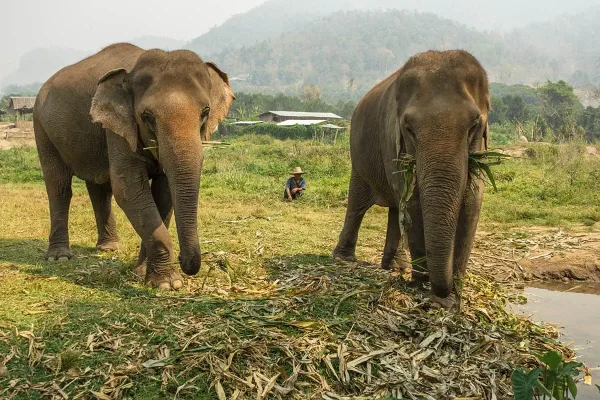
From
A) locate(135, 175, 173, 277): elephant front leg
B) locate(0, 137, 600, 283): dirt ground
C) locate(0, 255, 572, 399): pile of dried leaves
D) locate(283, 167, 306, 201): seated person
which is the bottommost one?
locate(283, 167, 306, 201): seated person

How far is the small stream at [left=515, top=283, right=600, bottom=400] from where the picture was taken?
579 centimetres

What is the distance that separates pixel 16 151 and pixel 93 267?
2370cm

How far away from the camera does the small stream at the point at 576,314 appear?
5789mm

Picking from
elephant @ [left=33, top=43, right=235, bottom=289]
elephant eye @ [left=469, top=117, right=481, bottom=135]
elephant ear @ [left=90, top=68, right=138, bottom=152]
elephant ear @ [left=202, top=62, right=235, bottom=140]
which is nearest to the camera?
elephant eye @ [left=469, top=117, right=481, bottom=135]

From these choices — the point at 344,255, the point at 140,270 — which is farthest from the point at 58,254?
the point at 344,255

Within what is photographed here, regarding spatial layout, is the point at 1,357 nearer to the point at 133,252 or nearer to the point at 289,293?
the point at 289,293

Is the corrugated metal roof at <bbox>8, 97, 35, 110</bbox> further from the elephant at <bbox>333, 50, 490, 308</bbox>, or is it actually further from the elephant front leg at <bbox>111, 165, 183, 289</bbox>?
the elephant at <bbox>333, 50, 490, 308</bbox>

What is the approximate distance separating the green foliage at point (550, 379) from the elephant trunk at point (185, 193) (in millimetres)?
3138

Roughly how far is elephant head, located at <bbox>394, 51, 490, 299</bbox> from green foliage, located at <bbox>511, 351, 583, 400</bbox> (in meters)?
1.32

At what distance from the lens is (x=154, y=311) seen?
5785mm

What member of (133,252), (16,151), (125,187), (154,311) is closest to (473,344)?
(154,311)

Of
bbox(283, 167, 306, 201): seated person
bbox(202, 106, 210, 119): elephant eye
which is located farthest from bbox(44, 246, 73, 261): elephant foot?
bbox(283, 167, 306, 201): seated person

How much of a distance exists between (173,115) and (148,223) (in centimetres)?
138

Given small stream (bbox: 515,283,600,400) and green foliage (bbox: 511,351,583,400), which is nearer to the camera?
Answer: green foliage (bbox: 511,351,583,400)
